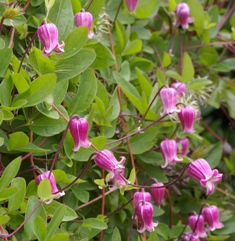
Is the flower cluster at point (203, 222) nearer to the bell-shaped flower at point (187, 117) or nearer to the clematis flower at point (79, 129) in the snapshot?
the bell-shaped flower at point (187, 117)

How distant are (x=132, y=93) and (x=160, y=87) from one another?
0.07 metres

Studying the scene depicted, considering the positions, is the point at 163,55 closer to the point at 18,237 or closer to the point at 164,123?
the point at 164,123

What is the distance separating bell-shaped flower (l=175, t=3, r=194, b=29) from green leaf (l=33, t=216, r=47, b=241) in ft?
2.79

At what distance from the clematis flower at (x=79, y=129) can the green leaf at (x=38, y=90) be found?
0.07m

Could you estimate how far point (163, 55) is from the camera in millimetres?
1568

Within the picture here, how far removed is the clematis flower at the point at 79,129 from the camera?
99 centimetres

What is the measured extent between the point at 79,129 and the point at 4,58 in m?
0.20

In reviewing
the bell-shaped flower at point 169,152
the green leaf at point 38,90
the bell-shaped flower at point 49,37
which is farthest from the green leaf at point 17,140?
the bell-shaped flower at point 169,152

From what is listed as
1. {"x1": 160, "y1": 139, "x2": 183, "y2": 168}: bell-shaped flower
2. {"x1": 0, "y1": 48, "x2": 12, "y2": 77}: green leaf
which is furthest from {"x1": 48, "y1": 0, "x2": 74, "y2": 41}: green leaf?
{"x1": 160, "y1": 139, "x2": 183, "y2": 168}: bell-shaped flower

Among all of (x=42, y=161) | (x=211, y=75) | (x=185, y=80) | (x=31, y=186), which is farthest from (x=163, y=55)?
(x=31, y=186)

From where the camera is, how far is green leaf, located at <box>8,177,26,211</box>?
3.09 feet

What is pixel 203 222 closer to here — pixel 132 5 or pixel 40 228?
pixel 40 228

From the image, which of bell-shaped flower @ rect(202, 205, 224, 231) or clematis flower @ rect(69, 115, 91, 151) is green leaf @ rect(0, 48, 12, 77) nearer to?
clematis flower @ rect(69, 115, 91, 151)

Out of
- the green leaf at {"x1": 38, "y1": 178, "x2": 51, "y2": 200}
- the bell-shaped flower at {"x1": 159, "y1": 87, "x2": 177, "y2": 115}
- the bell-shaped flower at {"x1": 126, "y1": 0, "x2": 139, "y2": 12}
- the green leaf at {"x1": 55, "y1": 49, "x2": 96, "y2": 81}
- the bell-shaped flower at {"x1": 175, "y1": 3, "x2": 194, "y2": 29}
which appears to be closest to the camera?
the green leaf at {"x1": 38, "y1": 178, "x2": 51, "y2": 200}
